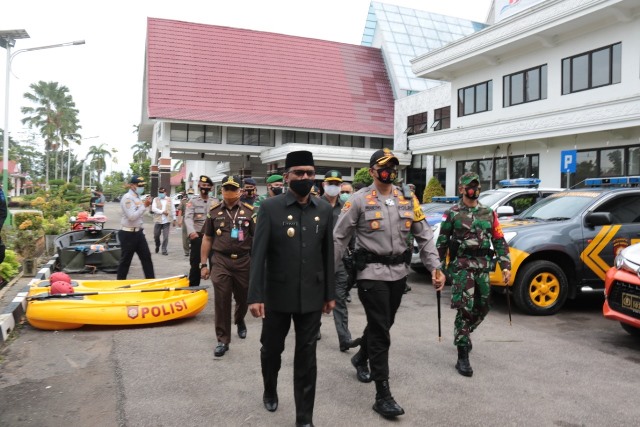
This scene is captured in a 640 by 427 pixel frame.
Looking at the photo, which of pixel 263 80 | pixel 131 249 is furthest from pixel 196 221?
pixel 263 80

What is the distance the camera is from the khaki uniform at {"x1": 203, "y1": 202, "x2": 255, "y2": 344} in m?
5.53

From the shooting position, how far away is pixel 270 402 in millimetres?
4016

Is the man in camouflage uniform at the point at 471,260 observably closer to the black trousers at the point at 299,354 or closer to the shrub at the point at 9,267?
the black trousers at the point at 299,354

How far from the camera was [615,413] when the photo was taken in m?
4.05

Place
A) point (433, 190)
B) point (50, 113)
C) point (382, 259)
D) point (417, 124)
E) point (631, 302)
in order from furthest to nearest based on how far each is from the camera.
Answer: point (50, 113), point (417, 124), point (433, 190), point (631, 302), point (382, 259)

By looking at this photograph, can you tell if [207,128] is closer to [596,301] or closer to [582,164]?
[582,164]

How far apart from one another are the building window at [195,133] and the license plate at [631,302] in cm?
2519

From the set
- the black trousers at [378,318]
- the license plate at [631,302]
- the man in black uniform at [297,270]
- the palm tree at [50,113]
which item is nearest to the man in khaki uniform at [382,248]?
the black trousers at [378,318]

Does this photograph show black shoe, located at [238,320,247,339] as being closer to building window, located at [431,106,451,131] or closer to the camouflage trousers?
the camouflage trousers

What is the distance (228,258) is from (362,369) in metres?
1.99

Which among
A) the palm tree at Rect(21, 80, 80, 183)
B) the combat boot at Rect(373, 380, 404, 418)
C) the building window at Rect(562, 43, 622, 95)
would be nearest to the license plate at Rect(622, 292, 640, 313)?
the combat boot at Rect(373, 380, 404, 418)

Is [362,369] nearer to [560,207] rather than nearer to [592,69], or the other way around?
[560,207]

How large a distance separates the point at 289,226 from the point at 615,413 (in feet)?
A: 9.69

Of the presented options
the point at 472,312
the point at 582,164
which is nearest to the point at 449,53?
the point at 582,164
